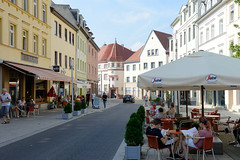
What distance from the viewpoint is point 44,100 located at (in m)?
28.5

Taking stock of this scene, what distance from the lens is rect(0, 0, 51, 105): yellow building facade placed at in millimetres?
20016

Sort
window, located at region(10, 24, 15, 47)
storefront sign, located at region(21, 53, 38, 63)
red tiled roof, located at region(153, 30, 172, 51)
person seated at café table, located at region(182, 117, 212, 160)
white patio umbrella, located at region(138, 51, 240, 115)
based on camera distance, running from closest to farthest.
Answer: person seated at café table, located at region(182, 117, 212, 160) < white patio umbrella, located at region(138, 51, 240, 115) < window, located at region(10, 24, 15, 47) < storefront sign, located at region(21, 53, 38, 63) < red tiled roof, located at region(153, 30, 172, 51)

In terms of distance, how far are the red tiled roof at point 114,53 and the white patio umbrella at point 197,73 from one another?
74.0 m

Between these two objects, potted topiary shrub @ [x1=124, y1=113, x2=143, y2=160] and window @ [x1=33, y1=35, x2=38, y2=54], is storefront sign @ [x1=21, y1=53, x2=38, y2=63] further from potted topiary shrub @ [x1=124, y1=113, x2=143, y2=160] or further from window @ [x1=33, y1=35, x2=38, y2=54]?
potted topiary shrub @ [x1=124, y1=113, x2=143, y2=160]

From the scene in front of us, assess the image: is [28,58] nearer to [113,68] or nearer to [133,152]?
[133,152]

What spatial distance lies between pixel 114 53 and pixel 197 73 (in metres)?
76.5

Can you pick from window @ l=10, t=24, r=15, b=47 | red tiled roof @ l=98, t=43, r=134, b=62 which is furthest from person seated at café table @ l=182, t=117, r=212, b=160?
red tiled roof @ l=98, t=43, r=134, b=62

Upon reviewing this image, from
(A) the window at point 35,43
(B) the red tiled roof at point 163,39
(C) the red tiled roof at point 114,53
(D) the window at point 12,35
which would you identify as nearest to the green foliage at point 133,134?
(D) the window at point 12,35

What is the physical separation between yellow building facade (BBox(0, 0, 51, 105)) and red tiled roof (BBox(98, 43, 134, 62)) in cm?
5442

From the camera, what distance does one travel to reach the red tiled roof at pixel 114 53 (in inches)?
3275

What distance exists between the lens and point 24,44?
23.7 m

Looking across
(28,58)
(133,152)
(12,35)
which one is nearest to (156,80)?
(133,152)

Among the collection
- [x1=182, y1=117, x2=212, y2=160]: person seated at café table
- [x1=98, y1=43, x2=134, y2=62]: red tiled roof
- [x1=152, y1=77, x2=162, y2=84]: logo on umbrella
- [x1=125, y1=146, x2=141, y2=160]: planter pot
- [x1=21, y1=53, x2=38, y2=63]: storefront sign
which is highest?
[x1=98, y1=43, x2=134, y2=62]: red tiled roof

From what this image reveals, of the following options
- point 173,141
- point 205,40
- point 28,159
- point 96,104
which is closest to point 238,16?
point 205,40
